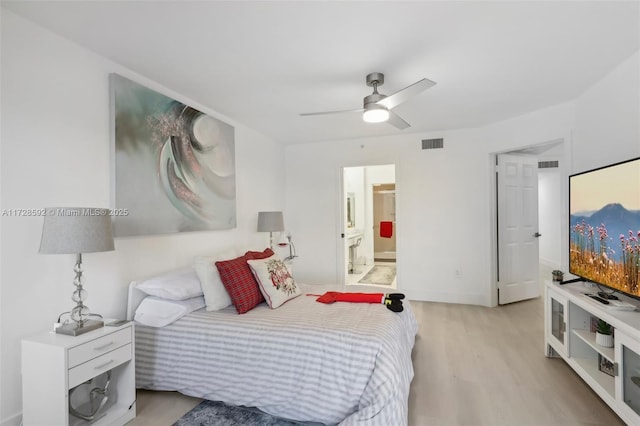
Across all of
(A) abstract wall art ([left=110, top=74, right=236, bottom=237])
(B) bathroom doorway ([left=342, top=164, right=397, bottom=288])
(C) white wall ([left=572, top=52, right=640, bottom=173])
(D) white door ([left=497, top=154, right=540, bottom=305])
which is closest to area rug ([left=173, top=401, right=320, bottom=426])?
(A) abstract wall art ([left=110, top=74, right=236, bottom=237])

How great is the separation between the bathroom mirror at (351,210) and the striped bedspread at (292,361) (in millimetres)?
4622

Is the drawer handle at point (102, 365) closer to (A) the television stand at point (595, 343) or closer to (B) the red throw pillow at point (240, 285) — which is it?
(B) the red throw pillow at point (240, 285)

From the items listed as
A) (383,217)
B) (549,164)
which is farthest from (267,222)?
(549,164)

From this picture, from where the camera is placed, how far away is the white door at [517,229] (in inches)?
176

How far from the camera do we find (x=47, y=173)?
203 centimetres

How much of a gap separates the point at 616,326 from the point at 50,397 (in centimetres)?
323

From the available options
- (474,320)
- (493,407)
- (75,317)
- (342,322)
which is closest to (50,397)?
(75,317)

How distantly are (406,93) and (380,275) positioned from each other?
477cm

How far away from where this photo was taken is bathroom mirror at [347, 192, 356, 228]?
7.09 metres

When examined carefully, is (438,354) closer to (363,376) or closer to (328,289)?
(328,289)

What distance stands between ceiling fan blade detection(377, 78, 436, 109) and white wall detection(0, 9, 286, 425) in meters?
2.07

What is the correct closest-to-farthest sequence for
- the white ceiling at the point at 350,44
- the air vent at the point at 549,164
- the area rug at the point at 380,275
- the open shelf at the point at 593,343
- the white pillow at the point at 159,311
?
the white ceiling at the point at 350,44, the open shelf at the point at 593,343, the white pillow at the point at 159,311, the area rug at the point at 380,275, the air vent at the point at 549,164

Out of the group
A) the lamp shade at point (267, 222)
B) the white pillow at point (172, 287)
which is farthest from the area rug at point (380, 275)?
the white pillow at point (172, 287)

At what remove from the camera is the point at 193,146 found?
3.20 meters
